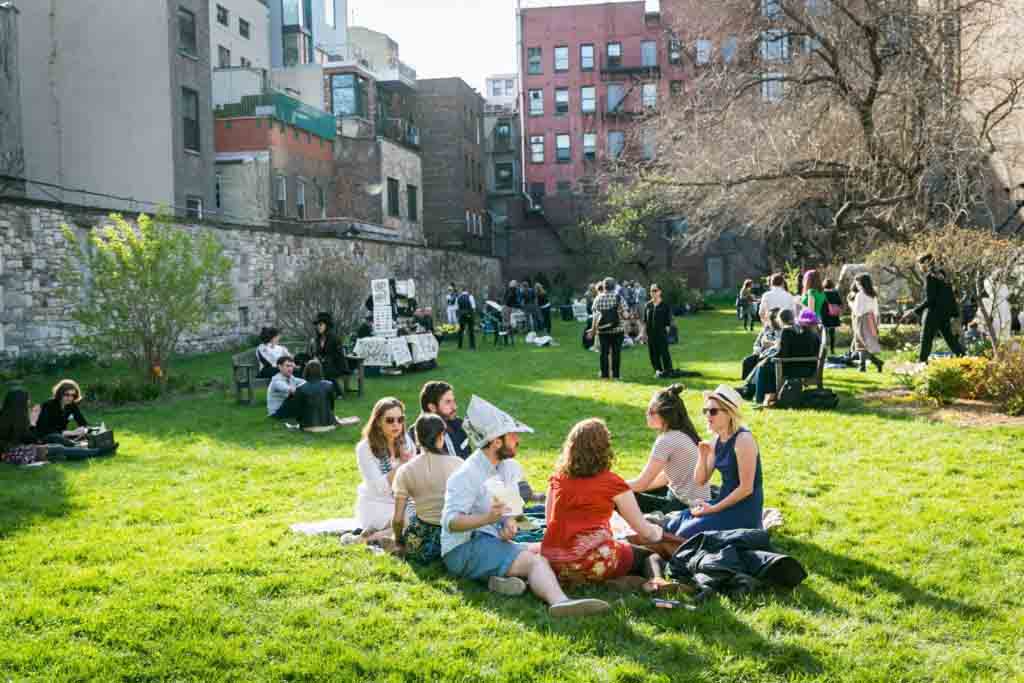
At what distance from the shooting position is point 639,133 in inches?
976

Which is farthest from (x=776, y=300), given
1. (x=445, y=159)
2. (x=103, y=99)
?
(x=445, y=159)

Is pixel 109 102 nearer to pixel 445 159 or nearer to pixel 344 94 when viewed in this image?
pixel 344 94

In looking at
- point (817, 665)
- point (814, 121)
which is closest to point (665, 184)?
point (814, 121)

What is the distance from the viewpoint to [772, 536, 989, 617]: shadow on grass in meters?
5.64

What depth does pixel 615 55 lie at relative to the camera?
226 feet

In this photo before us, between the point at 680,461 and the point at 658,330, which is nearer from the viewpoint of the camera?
the point at 680,461

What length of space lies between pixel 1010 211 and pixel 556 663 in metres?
22.7

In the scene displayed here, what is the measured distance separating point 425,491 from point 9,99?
22826 mm

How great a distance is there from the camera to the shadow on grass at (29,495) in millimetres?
8141

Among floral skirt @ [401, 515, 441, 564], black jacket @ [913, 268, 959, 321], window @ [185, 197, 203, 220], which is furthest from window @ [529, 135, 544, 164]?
floral skirt @ [401, 515, 441, 564]

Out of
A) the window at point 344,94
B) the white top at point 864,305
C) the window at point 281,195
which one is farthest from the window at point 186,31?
the white top at point 864,305

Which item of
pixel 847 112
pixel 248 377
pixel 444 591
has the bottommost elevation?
pixel 444 591

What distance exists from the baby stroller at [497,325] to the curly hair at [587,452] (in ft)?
72.0

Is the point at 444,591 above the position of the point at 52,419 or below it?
below
